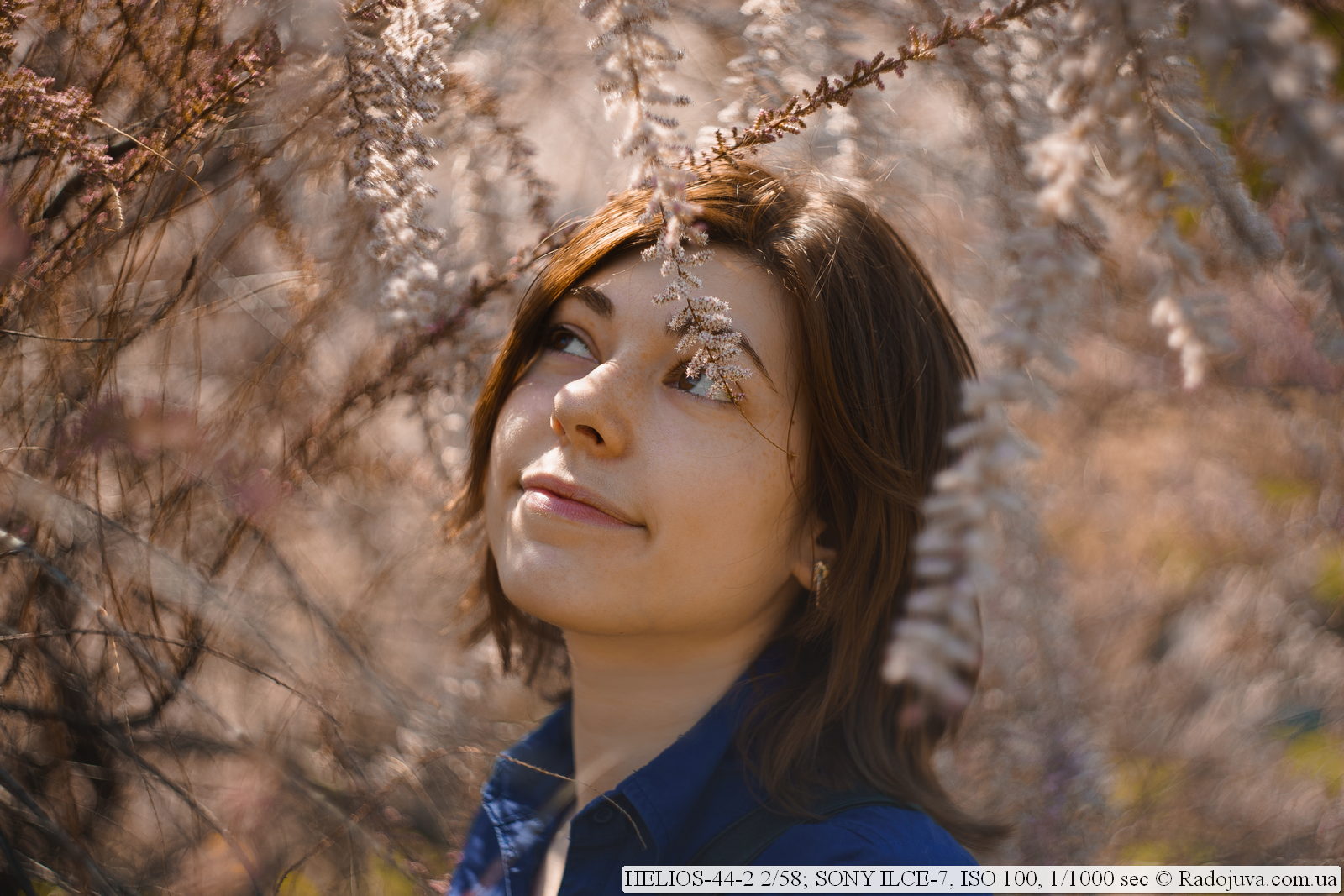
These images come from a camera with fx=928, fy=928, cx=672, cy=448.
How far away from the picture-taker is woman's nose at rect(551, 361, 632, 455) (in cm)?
97

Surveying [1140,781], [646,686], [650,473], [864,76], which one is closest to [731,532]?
→ [650,473]

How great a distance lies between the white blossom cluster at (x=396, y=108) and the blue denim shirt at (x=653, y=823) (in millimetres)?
514

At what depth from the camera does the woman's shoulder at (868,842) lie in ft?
3.04

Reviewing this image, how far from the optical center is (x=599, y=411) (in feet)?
3.18

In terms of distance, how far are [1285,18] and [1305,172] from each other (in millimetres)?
64

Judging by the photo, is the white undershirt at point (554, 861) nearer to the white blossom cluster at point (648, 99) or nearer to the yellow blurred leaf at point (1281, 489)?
the white blossom cluster at point (648, 99)

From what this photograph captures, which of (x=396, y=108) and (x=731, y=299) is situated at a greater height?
(x=396, y=108)

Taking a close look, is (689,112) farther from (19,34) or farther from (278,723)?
(278,723)

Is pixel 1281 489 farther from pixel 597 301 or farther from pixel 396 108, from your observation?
pixel 396 108

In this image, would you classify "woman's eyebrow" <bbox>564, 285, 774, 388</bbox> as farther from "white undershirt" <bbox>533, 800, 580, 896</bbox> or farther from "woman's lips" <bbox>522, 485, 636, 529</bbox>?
"white undershirt" <bbox>533, 800, 580, 896</bbox>

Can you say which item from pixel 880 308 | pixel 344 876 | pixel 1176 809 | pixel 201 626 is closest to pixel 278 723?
pixel 201 626

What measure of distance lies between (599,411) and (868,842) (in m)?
0.51

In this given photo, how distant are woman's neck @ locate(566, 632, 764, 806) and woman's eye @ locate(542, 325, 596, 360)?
34 centimetres

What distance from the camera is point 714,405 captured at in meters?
1.01
